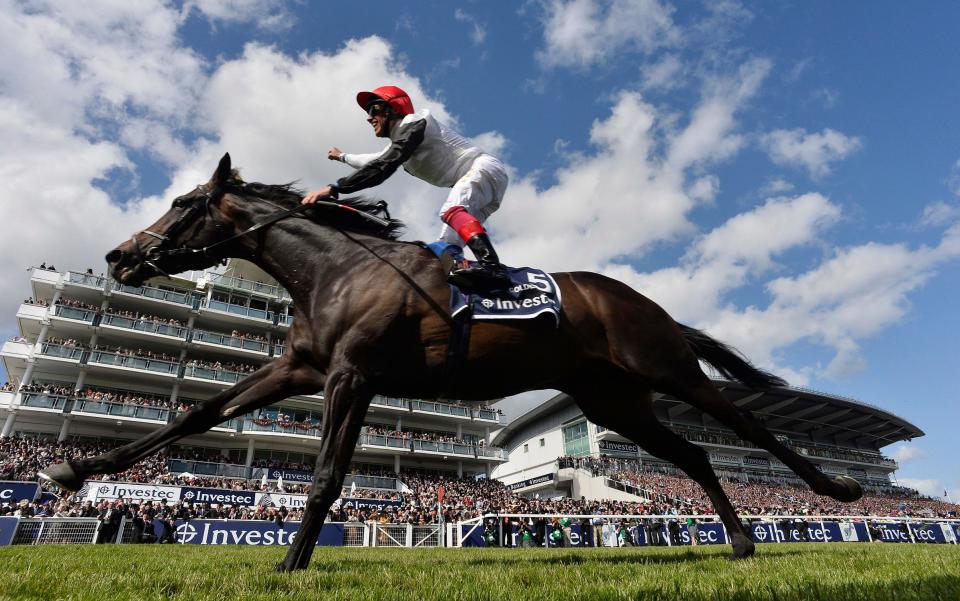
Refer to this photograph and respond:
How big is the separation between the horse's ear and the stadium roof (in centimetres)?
5809

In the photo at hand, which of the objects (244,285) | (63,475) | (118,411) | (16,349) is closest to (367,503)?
(118,411)

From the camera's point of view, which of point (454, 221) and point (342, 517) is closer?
point (454, 221)

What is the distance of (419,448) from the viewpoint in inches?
1832

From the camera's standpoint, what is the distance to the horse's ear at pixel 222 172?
5.70m

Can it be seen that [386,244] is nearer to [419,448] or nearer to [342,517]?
[342,517]

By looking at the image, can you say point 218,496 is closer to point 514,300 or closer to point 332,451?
point 332,451

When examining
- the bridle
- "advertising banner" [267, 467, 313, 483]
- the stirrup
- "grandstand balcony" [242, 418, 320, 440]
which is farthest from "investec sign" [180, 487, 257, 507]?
the stirrup

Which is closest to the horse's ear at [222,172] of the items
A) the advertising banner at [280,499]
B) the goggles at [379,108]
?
the goggles at [379,108]

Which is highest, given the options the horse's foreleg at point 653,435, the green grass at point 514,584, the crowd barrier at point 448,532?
the horse's foreleg at point 653,435

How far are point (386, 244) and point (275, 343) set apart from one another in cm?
4605

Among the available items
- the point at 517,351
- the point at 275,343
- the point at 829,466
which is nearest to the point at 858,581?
the point at 517,351

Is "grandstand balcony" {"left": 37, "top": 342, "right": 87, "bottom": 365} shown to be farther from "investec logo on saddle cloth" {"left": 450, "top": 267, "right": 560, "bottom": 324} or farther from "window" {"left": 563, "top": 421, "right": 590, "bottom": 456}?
"window" {"left": 563, "top": 421, "right": 590, "bottom": 456}

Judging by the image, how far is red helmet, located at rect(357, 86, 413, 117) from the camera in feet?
17.1

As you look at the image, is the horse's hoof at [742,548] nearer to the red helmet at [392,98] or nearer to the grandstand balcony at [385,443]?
the red helmet at [392,98]
